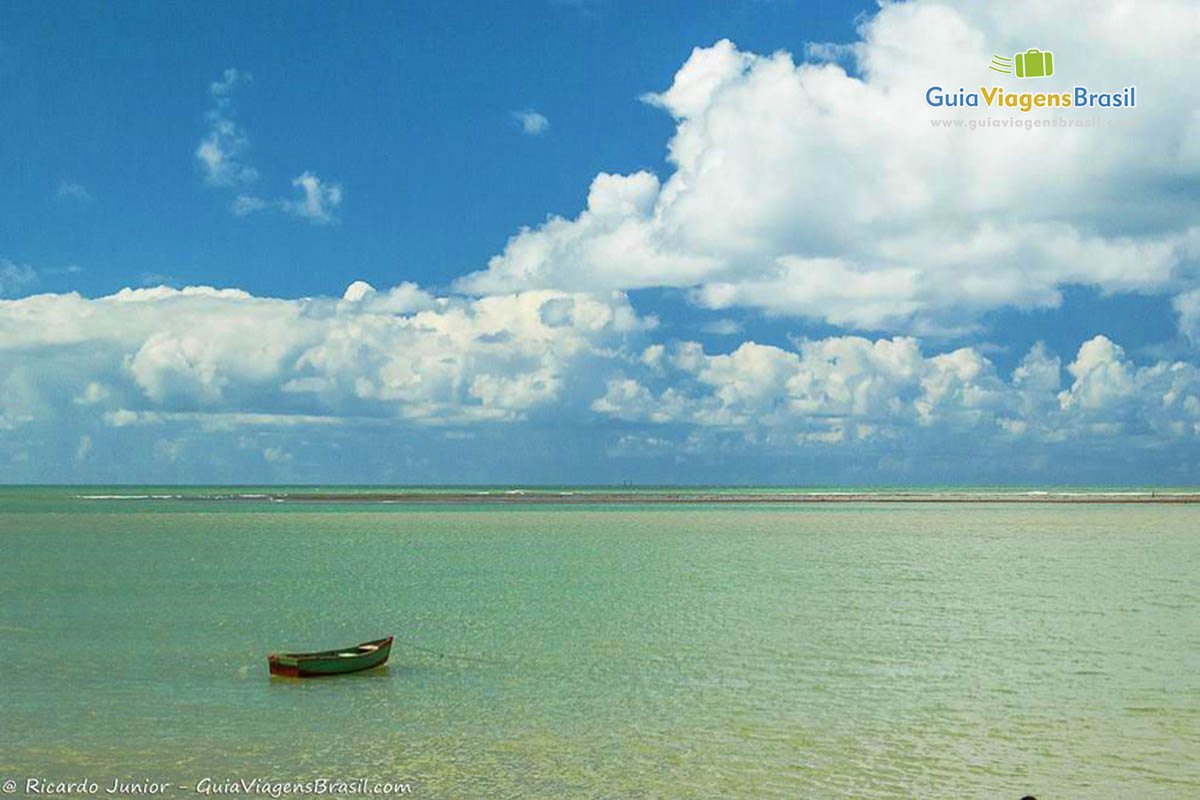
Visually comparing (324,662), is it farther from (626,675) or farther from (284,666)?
(626,675)

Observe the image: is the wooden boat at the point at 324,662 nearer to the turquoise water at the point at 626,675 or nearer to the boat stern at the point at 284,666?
the boat stern at the point at 284,666

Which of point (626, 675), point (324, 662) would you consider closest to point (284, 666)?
point (324, 662)

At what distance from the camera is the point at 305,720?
2225 cm

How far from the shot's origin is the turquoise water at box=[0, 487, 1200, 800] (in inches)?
744

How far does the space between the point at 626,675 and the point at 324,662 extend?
25.0 ft

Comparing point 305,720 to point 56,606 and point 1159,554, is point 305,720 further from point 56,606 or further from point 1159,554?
point 1159,554

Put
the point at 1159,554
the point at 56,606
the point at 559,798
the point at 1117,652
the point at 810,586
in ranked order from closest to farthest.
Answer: the point at 559,798
the point at 1117,652
the point at 56,606
the point at 810,586
the point at 1159,554

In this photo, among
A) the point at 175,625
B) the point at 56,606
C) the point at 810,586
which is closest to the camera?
the point at 175,625

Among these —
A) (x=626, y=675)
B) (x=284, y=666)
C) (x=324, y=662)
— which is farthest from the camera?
(x=626, y=675)

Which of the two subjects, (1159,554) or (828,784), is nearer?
(828,784)

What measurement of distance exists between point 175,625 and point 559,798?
22380 millimetres

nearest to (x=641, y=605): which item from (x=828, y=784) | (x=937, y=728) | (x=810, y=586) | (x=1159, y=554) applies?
(x=810, y=586)

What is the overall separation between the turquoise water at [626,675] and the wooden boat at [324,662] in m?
0.39

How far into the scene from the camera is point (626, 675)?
26766 millimetres
